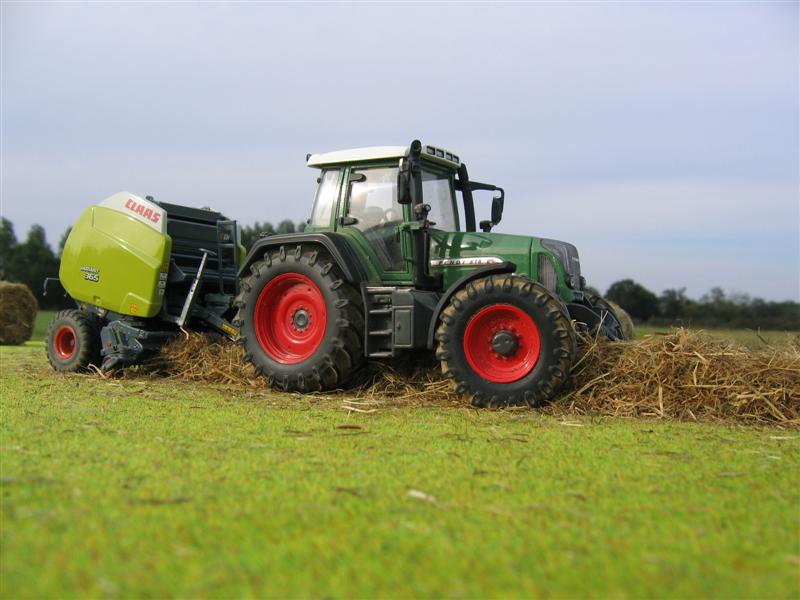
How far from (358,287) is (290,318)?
0.85 m

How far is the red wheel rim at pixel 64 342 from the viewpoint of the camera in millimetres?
9375

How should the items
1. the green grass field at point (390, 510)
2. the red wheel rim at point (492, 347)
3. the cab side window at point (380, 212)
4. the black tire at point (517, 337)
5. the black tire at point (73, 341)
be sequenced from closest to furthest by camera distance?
the green grass field at point (390, 510)
the black tire at point (517, 337)
the red wheel rim at point (492, 347)
the cab side window at point (380, 212)
the black tire at point (73, 341)

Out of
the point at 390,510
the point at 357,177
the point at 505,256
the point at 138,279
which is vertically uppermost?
the point at 357,177

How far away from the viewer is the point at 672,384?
633 cm

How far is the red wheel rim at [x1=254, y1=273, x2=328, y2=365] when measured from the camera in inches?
299

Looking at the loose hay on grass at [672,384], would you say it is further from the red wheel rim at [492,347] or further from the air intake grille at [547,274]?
the air intake grille at [547,274]

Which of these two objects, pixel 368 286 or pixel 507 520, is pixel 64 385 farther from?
pixel 507 520

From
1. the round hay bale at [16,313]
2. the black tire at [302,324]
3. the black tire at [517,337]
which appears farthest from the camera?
the round hay bale at [16,313]

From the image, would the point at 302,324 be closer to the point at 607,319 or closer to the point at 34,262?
the point at 607,319

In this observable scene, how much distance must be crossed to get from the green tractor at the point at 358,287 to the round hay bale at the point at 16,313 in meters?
7.34

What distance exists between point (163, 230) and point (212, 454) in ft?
16.3

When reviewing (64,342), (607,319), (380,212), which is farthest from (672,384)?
(64,342)

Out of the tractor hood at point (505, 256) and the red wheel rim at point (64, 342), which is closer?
the tractor hood at point (505, 256)

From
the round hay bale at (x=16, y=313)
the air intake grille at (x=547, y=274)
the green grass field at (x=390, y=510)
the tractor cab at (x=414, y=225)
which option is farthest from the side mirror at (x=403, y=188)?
the round hay bale at (x=16, y=313)
